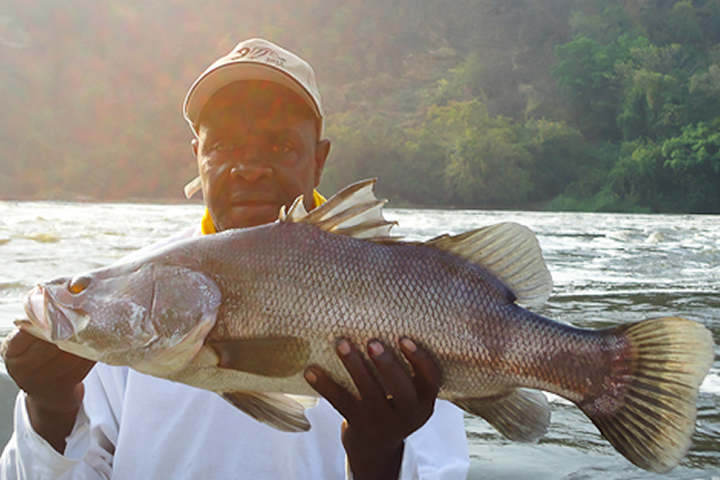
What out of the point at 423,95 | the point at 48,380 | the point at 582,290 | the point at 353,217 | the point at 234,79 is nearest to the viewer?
the point at 353,217

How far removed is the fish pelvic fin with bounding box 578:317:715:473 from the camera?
140cm

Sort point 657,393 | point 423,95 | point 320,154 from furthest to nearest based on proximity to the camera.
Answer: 1. point 423,95
2. point 320,154
3. point 657,393

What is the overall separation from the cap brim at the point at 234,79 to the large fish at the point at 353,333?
89cm

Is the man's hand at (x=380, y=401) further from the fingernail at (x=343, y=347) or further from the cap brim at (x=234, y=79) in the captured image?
the cap brim at (x=234, y=79)

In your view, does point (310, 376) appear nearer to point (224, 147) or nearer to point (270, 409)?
point (270, 409)

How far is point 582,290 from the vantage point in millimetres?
7660

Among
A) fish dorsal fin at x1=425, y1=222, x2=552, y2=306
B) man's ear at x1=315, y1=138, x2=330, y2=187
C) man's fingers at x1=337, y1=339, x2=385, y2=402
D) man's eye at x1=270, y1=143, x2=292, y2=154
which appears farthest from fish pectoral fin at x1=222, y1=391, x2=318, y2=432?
man's ear at x1=315, y1=138, x2=330, y2=187

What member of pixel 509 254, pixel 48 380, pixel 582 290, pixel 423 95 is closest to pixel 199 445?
pixel 48 380

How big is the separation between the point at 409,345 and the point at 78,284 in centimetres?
72

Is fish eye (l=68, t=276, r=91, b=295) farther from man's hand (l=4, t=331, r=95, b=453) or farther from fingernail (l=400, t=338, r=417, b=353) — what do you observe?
fingernail (l=400, t=338, r=417, b=353)

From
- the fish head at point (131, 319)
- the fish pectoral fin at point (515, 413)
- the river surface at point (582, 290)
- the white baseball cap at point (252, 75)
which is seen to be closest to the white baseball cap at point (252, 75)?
the white baseball cap at point (252, 75)

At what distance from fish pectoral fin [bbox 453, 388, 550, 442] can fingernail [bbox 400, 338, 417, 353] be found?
0.19 meters

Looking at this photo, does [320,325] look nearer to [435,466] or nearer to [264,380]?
[264,380]

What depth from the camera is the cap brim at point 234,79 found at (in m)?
2.25
